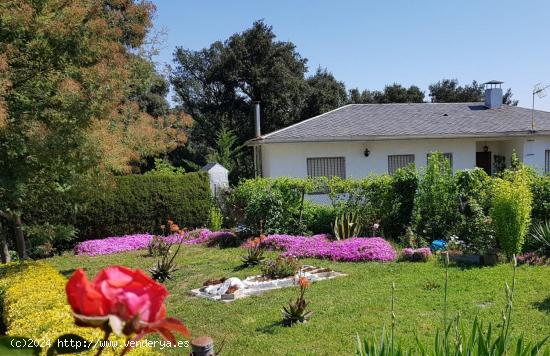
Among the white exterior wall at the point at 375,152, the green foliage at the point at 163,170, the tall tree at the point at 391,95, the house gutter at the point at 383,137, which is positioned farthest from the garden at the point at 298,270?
the tall tree at the point at 391,95

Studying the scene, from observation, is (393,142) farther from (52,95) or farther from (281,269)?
(52,95)

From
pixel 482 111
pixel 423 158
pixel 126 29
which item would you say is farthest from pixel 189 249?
pixel 482 111

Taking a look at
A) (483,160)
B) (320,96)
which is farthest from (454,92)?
(483,160)

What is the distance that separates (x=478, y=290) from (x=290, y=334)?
3.48 meters

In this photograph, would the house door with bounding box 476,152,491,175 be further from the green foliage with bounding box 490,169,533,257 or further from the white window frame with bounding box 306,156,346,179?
the green foliage with bounding box 490,169,533,257

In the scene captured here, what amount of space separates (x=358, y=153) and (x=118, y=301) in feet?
61.4

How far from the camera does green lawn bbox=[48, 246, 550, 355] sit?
238 inches

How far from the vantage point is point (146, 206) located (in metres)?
15.6

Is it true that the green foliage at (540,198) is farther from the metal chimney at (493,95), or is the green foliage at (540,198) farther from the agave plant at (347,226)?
the metal chimney at (493,95)

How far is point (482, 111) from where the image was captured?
2236 centimetres

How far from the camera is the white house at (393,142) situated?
18672 mm

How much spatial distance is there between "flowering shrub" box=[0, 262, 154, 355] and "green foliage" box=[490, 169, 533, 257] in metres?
8.29

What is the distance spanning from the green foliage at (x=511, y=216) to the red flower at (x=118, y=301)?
1016 cm

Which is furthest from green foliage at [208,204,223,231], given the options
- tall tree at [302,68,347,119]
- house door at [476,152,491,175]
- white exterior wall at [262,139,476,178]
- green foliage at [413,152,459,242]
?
tall tree at [302,68,347,119]
